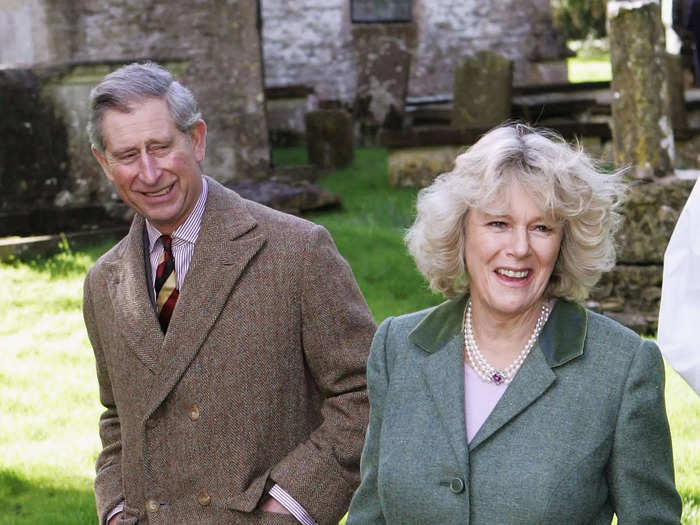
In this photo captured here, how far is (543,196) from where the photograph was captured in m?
2.73

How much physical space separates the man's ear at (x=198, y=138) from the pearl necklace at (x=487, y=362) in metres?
0.96

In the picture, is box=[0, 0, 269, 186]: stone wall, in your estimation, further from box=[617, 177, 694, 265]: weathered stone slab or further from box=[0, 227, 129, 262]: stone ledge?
box=[617, 177, 694, 265]: weathered stone slab

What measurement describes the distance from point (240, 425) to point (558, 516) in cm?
100

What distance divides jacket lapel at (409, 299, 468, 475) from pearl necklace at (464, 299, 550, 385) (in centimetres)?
3

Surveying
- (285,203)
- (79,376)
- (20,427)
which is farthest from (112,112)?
(285,203)

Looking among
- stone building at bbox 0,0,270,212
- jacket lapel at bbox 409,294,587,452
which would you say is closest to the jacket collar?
jacket lapel at bbox 409,294,587,452

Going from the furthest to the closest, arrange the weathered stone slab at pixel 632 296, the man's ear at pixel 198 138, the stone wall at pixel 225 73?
the stone wall at pixel 225 73
the weathered stone slab at pixel 632 296
the man's ear at pixel 198 138

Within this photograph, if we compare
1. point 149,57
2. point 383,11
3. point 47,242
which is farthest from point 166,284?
point 383,11

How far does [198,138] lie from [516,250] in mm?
1097

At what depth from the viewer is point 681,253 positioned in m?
2.19

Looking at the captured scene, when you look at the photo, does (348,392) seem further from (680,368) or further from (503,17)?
(503,17)

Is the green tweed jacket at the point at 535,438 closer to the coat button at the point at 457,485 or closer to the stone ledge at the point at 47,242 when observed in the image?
the coat button at the point at 457,485

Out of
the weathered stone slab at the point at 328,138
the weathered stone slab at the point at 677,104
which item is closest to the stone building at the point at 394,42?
the weathered stone slab at the point at 328,138

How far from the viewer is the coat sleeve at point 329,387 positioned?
3.24 metres
